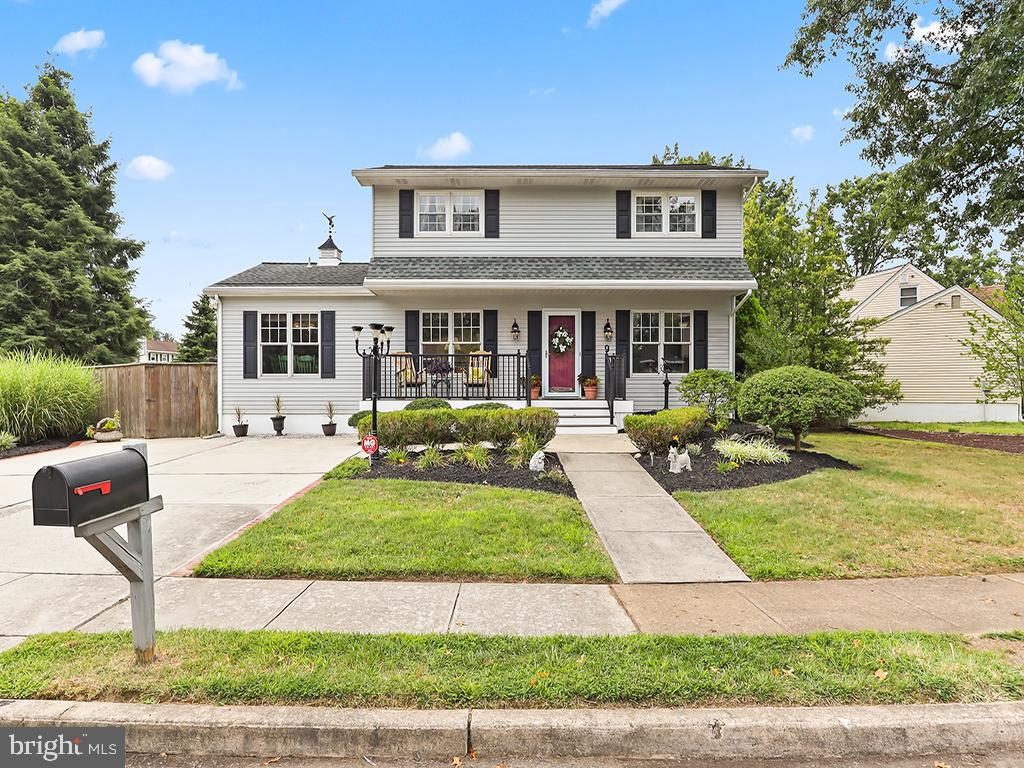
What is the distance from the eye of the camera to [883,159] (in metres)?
10.8

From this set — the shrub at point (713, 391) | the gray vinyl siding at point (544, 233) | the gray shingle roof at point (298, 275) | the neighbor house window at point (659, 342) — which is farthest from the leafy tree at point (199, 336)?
the shrub at point (713, 391)

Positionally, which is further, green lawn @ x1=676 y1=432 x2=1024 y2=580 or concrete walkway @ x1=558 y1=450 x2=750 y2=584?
green lawn @ x1=676 y1=432 x2=1024 y2=580

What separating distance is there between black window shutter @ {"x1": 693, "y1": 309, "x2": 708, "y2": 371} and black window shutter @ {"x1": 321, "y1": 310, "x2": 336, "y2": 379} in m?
9.31

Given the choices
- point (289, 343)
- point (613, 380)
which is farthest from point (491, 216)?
point (289, 343)

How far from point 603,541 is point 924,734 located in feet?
8.97

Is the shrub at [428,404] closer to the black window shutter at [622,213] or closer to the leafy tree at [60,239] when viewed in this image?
the black window shutter at [622,213]

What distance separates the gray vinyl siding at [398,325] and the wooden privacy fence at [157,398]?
65 cm

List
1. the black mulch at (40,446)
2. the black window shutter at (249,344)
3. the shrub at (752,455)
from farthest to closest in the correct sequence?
the black window shutter at (249,344), the black mulch at (40,446), the shrub at (752,455)

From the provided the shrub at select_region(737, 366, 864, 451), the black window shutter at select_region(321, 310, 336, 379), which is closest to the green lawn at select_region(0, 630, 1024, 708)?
the shrub at select_region(737, 366, 864, 451)

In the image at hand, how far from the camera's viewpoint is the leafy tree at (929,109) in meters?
8.95

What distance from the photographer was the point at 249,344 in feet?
41.0

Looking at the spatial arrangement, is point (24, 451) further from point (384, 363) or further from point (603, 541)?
point (603, 541)

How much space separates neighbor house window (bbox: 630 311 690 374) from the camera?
12.7 meters

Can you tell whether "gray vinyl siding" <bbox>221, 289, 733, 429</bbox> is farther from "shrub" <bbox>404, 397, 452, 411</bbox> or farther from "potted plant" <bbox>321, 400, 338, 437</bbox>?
"shrub" <bbox>404, 397, 452, 411</bbox>
